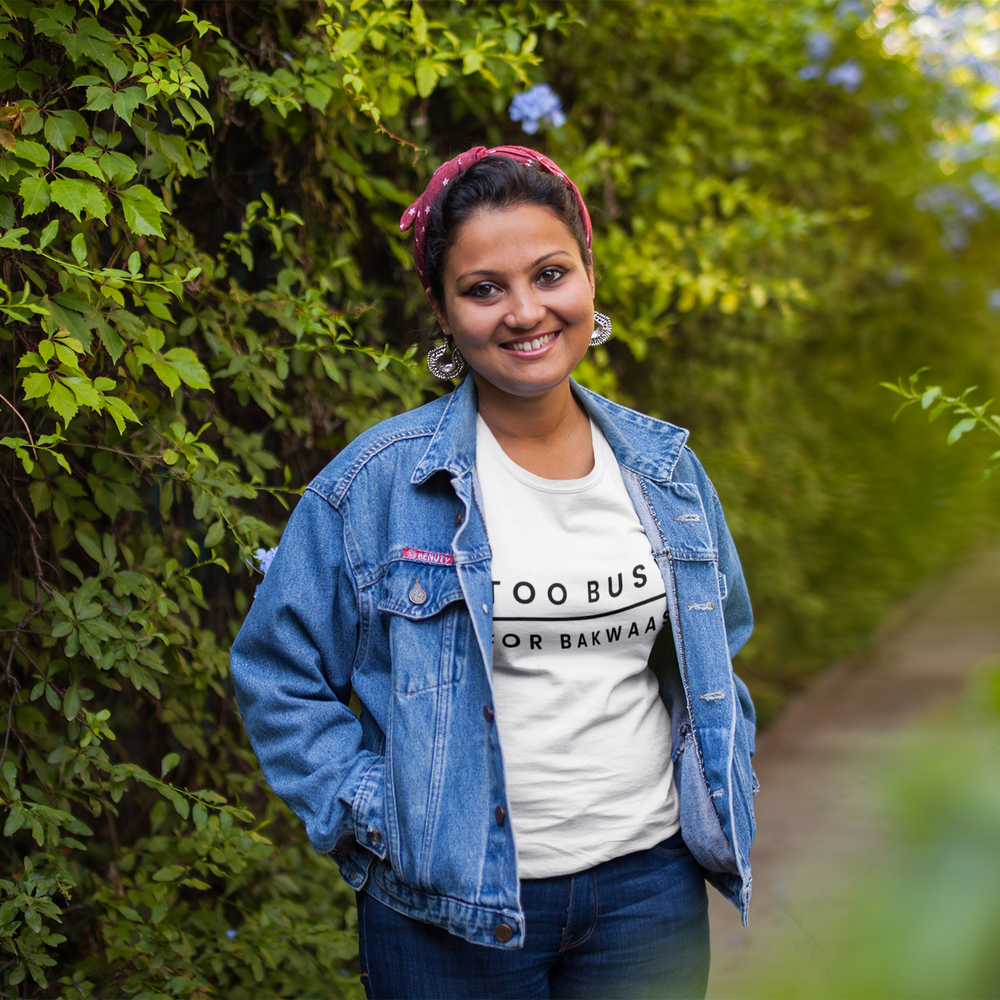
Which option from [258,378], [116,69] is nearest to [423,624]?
[258,378]

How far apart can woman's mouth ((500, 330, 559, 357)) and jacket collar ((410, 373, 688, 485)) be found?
0.12 m

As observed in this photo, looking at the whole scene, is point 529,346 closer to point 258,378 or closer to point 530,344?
point 530,344

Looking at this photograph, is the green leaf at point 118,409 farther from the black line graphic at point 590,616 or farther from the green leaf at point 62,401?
the black line graphic at point 590,616

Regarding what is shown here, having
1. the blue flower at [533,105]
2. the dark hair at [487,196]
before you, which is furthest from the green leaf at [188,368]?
the blue flower at [533,105]

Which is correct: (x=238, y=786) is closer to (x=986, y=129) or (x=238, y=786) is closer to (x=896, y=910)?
(x=896, y=910)

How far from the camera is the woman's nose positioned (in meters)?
1.50

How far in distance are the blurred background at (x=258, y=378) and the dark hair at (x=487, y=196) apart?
0.25 meters

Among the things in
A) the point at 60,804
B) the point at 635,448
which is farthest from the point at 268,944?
the point at 635,448

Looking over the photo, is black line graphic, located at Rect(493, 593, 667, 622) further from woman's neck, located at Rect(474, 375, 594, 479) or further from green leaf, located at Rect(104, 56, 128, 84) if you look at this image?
Answer: green leaf, located at Rect(104, 56, 128, 84)

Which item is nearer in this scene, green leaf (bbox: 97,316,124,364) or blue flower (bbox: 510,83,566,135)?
green leaf (bbox: 97,316,124,364)

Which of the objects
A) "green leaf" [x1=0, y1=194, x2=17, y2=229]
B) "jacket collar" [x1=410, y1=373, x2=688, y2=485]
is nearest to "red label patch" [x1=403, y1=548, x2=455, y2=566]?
"jacket collar" [x1=410, y1=373, x2=688, y2=485]

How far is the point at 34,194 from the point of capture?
152 centimetres

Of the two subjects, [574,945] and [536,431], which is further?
[536,431]

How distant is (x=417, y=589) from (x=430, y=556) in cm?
5
